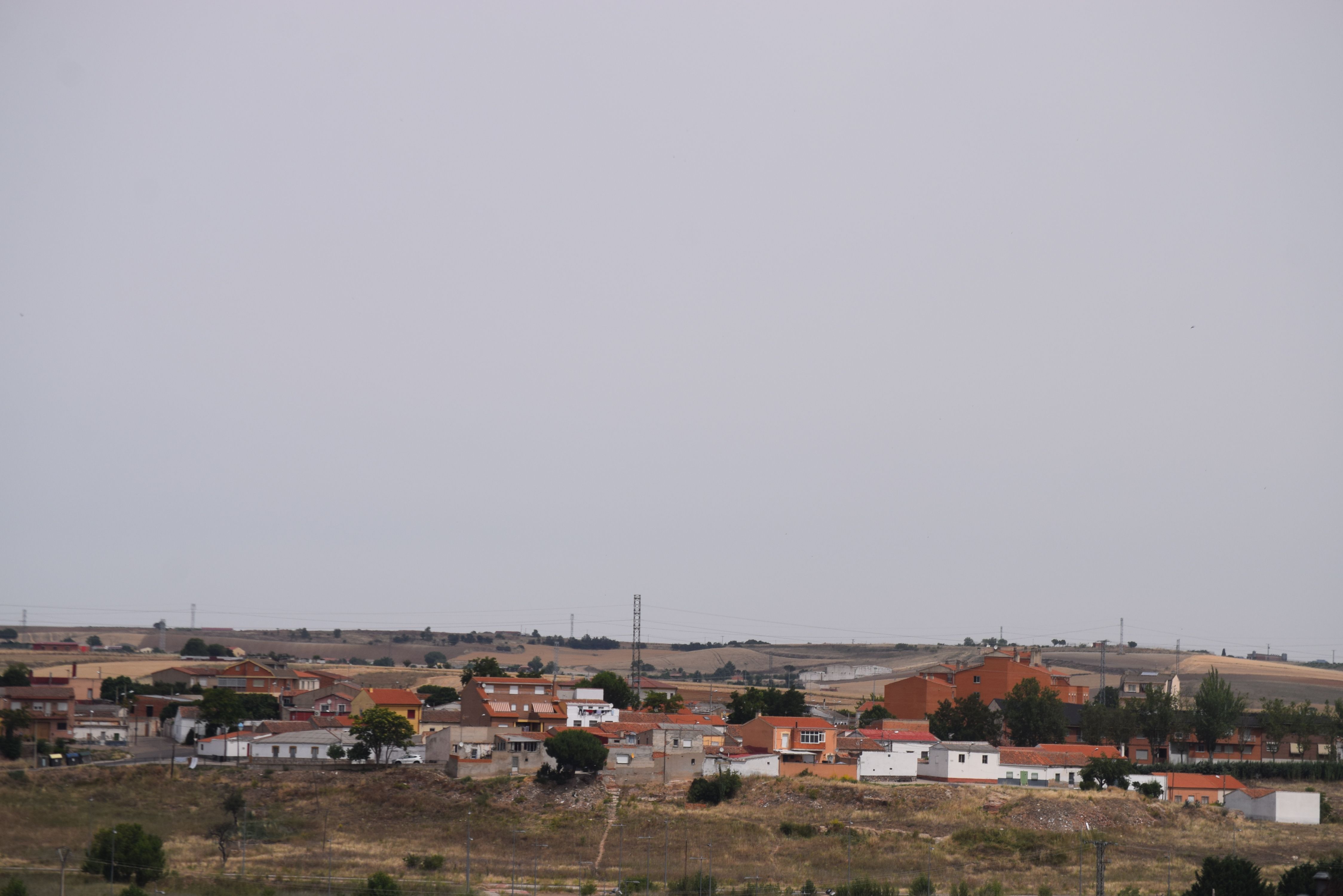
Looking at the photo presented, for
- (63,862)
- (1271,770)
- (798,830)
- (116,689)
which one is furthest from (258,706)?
(1271,770)

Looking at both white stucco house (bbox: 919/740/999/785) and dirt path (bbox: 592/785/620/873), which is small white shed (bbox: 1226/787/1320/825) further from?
dirt path (bbox: 592/785/620/873)

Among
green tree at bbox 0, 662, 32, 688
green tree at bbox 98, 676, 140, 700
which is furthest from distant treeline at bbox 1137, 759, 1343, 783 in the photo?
green tree at bbox 0, 662, 32, 688

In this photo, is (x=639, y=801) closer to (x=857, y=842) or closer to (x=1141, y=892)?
(x=857, y=842)

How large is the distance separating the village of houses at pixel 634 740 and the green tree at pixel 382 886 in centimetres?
2146

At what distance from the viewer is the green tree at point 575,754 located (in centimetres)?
6519

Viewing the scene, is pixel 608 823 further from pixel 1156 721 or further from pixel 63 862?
pixel 1156 721

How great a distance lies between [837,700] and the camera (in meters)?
126

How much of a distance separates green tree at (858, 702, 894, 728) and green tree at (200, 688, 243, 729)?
134 feet

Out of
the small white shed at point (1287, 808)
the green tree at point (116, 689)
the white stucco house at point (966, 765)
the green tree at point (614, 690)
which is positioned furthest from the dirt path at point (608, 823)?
the green tree at point (116, 689)

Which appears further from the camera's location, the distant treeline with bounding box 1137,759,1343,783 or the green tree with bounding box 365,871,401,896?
the distant treeline with bounding box 1137,759,1343,783

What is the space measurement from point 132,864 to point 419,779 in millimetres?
20617

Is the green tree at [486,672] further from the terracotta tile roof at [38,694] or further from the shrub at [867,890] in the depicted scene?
the shrub at [867,890]

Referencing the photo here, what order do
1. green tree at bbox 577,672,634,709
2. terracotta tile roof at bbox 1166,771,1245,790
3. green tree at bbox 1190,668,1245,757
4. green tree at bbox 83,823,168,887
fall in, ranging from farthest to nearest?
green tree at bbox 577,672,634,709 < green tree at bbox 1190,668,1245,757 < terracotta tile roof at bbox 1166,771,1245,790 < green tree at bbox 83,823,168,887

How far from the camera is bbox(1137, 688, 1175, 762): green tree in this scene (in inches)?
3292
